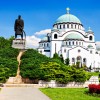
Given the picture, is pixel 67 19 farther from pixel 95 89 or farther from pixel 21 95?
pixel 21 95

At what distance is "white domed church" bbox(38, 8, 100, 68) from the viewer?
3930 inches

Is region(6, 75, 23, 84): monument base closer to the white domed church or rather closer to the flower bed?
the flower bed

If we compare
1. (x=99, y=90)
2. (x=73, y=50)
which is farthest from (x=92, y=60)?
(x=99, y=90)

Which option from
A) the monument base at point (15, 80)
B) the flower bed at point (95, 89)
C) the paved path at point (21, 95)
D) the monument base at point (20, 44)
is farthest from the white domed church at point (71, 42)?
the paved path at point (21, 95)

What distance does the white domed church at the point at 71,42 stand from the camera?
99812 mm

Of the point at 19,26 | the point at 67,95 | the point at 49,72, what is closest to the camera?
the point at 67,95

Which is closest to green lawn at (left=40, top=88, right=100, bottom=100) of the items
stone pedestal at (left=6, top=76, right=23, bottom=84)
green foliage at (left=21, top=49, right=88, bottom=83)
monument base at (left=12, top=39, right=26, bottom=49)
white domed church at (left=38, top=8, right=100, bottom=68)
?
green foliage at (left=21, top=49, right=88, bottom=83)

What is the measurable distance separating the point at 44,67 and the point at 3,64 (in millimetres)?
3873

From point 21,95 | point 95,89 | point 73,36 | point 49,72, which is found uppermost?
point 73,36

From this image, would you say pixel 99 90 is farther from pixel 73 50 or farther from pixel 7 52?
pixel 73 50

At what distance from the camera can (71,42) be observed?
10025 centimetres

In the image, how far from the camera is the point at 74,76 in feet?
91.6

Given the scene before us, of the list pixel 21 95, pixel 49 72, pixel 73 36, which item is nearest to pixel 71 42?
pixel 73 36

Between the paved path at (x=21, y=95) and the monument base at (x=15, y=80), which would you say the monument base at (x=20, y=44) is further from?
the paved path at (x=21, y=95)
